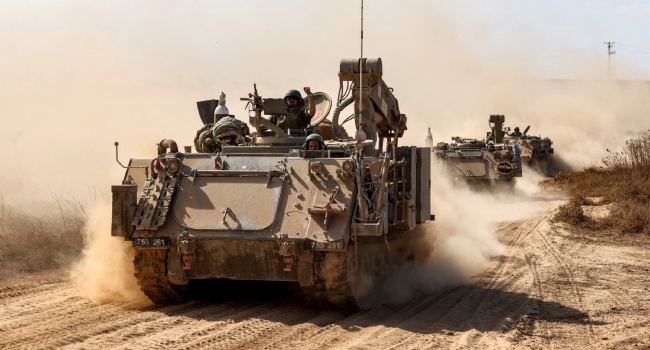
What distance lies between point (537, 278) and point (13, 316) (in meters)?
6.98

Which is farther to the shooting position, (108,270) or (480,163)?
(480,163)

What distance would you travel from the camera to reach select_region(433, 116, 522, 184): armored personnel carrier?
28141 mm

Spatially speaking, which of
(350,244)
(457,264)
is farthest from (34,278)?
(457,264)

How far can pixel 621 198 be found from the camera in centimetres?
2139

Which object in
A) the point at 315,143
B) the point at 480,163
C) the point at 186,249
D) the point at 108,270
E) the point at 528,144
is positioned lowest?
the point at 108,270

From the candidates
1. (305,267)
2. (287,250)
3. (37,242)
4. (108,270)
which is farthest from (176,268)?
(37,242)

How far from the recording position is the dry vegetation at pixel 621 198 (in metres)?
19.2

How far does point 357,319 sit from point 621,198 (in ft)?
42.3

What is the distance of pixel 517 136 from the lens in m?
35.9

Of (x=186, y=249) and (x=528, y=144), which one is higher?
(x=528, y=144)

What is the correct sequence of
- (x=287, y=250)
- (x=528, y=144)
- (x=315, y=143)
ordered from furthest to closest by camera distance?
(x=528, y=144), (x=315, y=143), (x=287, y=250)

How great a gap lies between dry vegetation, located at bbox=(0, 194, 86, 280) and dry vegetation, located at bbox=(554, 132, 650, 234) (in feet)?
32.7

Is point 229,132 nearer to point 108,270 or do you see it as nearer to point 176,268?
point 108,270

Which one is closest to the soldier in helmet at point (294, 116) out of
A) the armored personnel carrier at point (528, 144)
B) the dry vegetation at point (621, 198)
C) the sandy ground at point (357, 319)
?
the sandy ground at point (357, 319)
